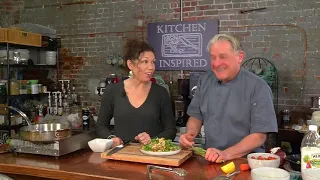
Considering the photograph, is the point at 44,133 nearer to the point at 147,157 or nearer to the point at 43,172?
the point at 43,172

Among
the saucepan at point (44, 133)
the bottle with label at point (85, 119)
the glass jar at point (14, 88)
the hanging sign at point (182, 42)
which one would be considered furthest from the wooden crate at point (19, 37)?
the saucepan at point (44, 133)

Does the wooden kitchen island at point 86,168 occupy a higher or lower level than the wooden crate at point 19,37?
lower

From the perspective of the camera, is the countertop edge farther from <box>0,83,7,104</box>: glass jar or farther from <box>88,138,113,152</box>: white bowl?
<box>0,83,7,104</box>: glass jar

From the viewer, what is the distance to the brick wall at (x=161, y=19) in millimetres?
4695

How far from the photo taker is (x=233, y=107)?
2494 mm

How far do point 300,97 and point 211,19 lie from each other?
5.37 feet

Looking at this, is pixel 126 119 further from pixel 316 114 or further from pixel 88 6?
pixel 88 6

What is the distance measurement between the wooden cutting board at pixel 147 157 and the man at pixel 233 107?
211 mm

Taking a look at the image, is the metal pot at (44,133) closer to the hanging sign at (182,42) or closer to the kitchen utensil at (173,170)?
the kitchen utensil at (173,170)

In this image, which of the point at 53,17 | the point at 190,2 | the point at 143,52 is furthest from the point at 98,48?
the point at 143,52

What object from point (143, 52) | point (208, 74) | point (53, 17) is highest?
point (53, 17)

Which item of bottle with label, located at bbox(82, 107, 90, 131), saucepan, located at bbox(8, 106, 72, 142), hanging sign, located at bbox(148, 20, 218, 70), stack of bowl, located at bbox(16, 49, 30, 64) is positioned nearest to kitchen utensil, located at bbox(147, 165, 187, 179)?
saucepan, located at bbox(8, 106, 72, 142)

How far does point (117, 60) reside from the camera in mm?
5719

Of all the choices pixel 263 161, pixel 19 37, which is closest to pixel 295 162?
pixel 263 161
